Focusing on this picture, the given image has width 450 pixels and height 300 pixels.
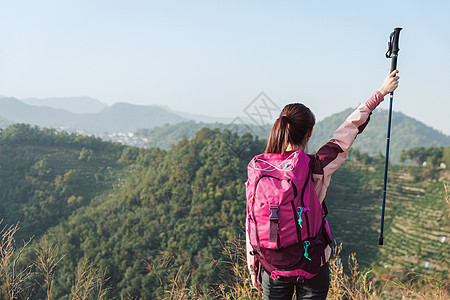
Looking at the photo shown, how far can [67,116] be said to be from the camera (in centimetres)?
9556

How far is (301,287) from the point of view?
1.06m

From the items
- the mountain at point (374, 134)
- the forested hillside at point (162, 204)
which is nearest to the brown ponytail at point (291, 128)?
the forested hillside at point (162, 204)

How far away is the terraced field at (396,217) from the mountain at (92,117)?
5533 cm

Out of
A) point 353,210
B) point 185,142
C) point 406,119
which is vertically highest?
point 406,119

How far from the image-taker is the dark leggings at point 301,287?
1044mm

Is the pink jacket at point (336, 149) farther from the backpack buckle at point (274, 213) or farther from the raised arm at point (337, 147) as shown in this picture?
the backpack buckle at point (274, 213)

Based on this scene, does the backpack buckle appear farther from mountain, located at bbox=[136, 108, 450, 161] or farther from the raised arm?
mountain, located at bbox=[136, 108, 450, 161]

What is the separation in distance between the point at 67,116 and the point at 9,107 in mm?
15208


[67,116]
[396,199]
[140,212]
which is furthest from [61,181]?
[67,116]

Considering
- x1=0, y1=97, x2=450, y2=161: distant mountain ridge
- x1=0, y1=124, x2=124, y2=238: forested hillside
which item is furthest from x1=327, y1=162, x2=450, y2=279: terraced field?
x1=0, y1=97, x2=450, y2=161: distant mountain ridge

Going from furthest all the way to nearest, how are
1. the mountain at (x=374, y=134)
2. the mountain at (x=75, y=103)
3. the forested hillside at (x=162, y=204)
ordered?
the mountain at (x=75, y=103)
the mountain at (x=374, y=134)
the forested hillside at (x=162, y=204)

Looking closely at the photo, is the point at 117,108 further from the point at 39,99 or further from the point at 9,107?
the point at 39,99

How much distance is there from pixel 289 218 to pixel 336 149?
26cm

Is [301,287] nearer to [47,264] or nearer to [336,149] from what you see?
[336,149]
